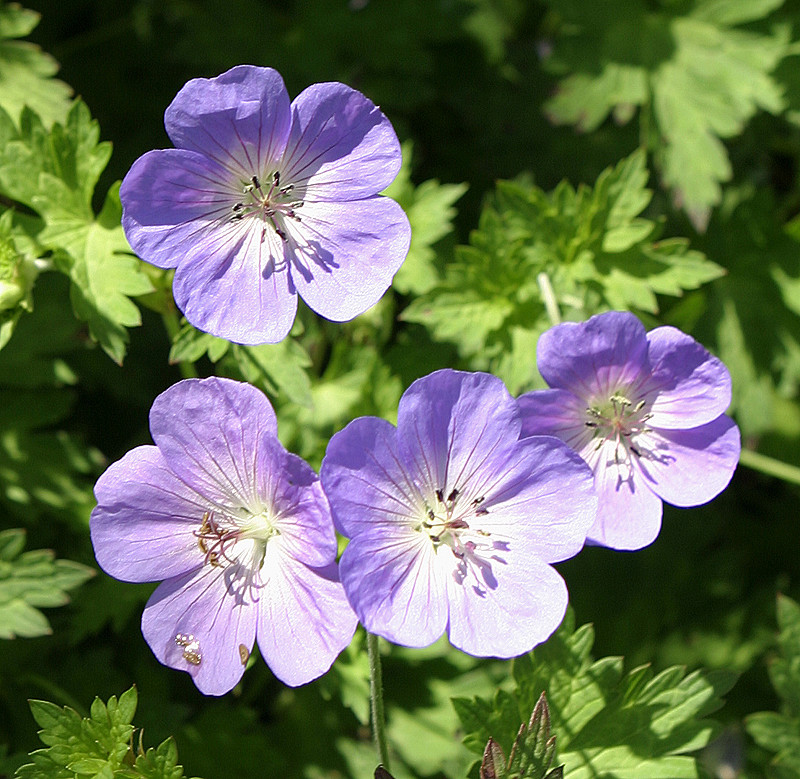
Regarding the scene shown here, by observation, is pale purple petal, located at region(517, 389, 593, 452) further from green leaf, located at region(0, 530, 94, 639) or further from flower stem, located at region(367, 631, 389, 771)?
green leaf, located at region(0, 530, 94, 639)

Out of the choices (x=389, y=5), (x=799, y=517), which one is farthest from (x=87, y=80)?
(x=799, y=517)

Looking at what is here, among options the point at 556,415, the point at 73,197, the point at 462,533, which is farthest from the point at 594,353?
the point at 73,197

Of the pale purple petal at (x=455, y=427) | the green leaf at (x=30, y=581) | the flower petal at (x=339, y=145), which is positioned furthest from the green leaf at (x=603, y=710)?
the flower petal at (x=339, y=145)

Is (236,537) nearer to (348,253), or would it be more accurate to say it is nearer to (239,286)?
(239,286)

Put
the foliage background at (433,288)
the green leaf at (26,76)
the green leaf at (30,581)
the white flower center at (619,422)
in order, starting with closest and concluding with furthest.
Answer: the white flower center at (619,422) → the green leaf at (30,581) → the foliage background at (433,288) → the green leaf at (26,76)

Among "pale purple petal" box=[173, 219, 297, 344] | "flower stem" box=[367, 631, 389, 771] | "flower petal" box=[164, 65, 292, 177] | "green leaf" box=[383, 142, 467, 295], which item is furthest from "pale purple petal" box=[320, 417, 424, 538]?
"green leaf" box=[383, 142, 467, 295]

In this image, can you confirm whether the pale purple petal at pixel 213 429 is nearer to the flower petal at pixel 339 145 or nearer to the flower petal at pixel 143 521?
the flower petal at pixel 143 521

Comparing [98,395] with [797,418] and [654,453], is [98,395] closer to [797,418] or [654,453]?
[654,453]
